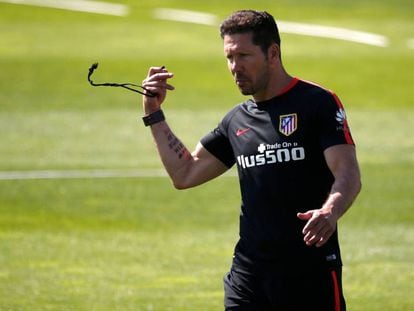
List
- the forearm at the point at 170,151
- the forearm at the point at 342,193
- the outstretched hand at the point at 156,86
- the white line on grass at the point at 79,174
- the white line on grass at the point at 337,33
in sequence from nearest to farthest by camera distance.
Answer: the forearm at the point at 342,193 < the outstretched hand at the point at 156,86 < the forearm at the point at 170,151 < the white line on grass at the point at 79,174 < the white line on grass at the point at 337,33

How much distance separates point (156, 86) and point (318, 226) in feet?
5.69

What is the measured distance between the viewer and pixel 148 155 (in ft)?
68.4

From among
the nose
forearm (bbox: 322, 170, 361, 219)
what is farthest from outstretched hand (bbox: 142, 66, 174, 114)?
forearm (bbox: 322, 170, 361, 219)

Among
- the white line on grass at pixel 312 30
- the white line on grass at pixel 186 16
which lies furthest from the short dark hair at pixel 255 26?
the white line on grass at pixel 186 16

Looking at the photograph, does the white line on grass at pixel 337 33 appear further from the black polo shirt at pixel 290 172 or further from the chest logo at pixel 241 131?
the black polo shirt at pixel 290 172

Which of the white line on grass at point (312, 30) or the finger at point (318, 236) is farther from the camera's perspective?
the white line on grass at point (312, 30)

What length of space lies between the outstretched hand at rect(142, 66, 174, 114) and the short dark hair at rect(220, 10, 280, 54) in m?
0.66

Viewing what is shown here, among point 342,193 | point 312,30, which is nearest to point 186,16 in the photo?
point 312,30

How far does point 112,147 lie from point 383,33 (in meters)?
12.6

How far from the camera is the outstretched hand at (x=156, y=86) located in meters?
7.58

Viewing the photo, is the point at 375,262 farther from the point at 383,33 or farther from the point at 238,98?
the point at 383,33

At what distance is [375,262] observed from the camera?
1352 cm

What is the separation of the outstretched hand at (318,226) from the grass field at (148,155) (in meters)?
5.19

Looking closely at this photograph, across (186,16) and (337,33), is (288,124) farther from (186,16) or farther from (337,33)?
(186,16)
